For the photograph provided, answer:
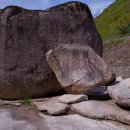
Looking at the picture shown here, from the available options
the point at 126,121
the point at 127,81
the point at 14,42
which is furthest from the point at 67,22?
the point at 126,121

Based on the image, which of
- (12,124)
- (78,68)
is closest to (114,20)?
(78,68)

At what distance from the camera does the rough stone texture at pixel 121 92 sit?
739cm

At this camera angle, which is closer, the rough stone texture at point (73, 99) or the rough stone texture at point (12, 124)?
the rough stone texture at point (12, 124)

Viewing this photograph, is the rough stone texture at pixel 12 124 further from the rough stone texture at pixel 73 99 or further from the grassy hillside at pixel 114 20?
the grassy hillside at pixel 114 20

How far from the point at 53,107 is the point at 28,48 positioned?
56.6 inches

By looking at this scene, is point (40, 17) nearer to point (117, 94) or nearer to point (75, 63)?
point (75, 63)

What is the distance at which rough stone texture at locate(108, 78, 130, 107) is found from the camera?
7.39 meters

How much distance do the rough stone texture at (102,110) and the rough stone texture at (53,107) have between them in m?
0.19

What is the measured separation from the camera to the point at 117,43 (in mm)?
25141

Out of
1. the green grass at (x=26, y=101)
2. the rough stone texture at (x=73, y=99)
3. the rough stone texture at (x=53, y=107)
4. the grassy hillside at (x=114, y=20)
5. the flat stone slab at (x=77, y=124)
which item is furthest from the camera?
the grassy hillside at (x=114, y=20)

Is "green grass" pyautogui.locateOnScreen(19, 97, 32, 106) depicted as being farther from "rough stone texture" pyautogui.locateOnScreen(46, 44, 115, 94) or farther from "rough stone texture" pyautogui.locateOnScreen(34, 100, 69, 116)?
"rough stone texture" pyautogui.locateOnScreen(46, 44, 115, 94)

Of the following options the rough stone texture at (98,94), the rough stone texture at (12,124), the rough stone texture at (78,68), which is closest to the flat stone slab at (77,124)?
the rough stone texture at (12,124)

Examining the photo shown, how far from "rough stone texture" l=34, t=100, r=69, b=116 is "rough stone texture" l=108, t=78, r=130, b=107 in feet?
2.63

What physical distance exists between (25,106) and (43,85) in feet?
2.20
